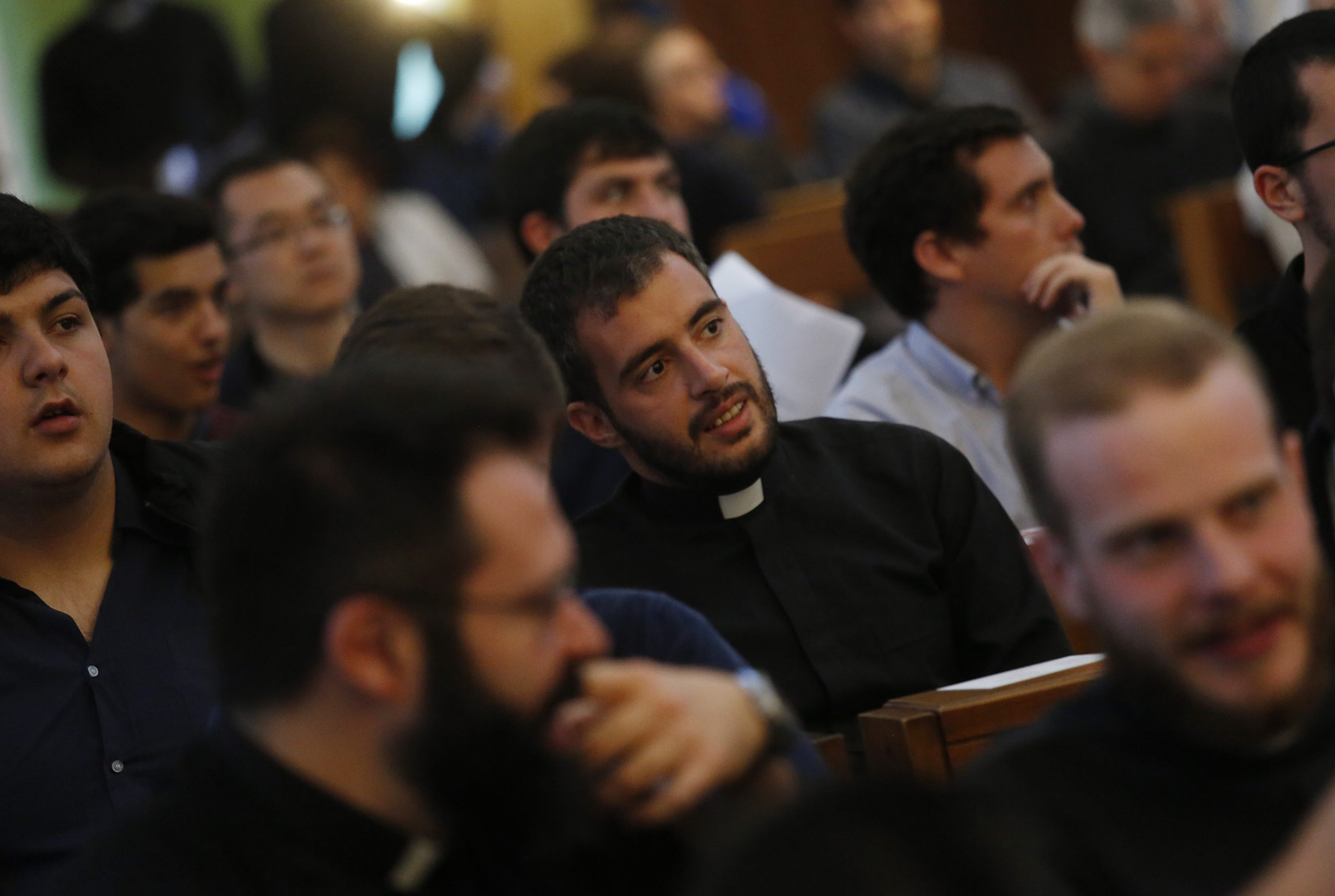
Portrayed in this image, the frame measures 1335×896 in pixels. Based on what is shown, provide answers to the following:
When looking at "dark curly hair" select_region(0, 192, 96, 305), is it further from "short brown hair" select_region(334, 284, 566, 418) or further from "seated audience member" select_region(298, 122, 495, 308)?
"seated audience member" select_region(298, 122, 495, 308)

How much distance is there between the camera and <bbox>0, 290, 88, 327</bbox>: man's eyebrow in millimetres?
2215

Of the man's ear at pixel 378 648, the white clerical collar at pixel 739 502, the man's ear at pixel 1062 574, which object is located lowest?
the white clerical collar at pixel 739 502

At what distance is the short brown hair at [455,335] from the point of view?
190cm

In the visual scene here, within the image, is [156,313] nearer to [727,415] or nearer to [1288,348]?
[727,415]

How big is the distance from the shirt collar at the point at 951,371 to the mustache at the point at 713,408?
869mm

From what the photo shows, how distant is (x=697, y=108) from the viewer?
607 centimetres

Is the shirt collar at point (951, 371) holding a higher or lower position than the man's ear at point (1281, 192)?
lower

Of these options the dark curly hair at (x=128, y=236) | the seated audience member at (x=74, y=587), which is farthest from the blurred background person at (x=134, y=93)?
the seated audience member at (x=74, y=587)

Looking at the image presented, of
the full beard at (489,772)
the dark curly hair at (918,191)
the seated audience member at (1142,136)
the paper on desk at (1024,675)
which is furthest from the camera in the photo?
the seated audience member at (1142,136)

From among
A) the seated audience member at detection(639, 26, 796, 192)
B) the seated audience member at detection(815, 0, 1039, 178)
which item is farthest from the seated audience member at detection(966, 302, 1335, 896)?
the seated audience member at detection(815, 0, 1039, 178)

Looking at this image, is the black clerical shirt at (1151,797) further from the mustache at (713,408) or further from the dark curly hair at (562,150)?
the dark curly hair at (562,150)

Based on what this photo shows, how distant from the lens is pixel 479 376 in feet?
4.54

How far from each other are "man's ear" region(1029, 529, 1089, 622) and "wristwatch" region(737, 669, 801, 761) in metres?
0.28

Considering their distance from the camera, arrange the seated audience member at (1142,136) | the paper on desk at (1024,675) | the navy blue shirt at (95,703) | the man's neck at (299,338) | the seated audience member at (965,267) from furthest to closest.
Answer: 1. the seated audience member at (1142,136)
2. the man's neck at (299,338)
3. the seated audience member at (965,267)
4. the navy blue shirt at (95,703)
5. the paper on desk at (1024,675)
